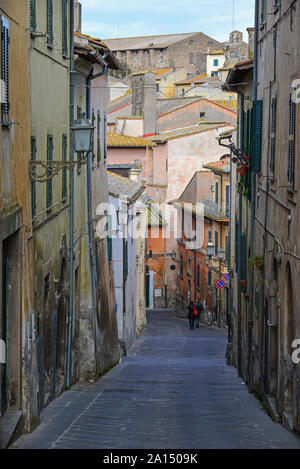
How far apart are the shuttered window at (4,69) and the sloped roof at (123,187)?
18.3 metres

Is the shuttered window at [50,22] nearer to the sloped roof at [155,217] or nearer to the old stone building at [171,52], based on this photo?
the sloped roof at [155,217]

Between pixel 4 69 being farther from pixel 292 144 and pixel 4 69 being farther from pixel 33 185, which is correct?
pixel 292 144

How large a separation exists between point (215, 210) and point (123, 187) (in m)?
13.3

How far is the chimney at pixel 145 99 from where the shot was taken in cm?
6944

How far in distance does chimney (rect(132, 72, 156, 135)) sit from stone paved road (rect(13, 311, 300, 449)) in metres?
46.0

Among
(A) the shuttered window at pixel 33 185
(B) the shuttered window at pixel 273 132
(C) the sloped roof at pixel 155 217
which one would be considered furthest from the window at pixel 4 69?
(C) the sloped roof at pixel 155 217

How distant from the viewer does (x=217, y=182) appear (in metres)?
43.2

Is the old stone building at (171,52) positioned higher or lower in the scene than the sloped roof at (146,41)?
lower

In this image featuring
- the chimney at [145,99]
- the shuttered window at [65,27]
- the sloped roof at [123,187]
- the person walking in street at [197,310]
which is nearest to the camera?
the shuttered window at [65,27]

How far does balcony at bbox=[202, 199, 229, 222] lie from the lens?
140ft

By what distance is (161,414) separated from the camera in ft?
46.3

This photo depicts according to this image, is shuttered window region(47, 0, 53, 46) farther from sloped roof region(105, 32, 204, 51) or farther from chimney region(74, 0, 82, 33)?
sloped roof region(105, 32, 204, 51)

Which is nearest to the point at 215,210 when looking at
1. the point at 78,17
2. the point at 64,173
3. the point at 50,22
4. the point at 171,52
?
the point at 78,17

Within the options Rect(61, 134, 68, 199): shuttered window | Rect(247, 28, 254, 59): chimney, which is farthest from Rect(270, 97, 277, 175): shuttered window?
Rect(247, 28, 254, 59): chimney
